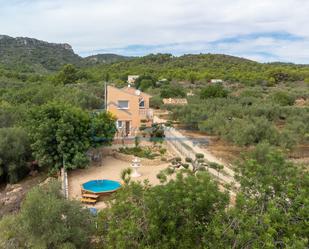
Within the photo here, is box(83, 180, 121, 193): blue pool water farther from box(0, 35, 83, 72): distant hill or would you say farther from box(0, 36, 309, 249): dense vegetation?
box(0, 35, 83, 72): distant hill

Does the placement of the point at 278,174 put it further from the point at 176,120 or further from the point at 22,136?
the point at 176,120

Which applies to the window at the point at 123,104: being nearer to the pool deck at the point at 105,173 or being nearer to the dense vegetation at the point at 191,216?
the pool deck at the point at 105,173

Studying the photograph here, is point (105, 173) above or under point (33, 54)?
under

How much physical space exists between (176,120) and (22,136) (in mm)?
18447

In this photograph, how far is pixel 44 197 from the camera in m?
10.8

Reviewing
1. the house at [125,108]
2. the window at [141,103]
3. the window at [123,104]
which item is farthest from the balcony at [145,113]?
the window at [123,104]

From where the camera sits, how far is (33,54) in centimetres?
11294

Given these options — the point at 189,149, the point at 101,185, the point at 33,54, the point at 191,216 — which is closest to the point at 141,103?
the point at 189,149

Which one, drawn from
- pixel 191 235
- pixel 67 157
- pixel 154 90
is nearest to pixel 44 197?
pixel 191 235

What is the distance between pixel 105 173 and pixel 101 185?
2.35m

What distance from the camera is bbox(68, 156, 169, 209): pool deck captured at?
58.4 feet

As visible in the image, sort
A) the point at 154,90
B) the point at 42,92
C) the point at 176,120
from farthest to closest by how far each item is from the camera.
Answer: the point at 154,90, the point at 42,92, the point at 176,120

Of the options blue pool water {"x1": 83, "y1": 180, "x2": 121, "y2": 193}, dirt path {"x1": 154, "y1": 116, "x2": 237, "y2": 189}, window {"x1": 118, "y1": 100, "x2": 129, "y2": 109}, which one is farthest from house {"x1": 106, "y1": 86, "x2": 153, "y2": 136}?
blue pool water {"x1": 83, "y1": 180, "x2": 121, "y2": 193}

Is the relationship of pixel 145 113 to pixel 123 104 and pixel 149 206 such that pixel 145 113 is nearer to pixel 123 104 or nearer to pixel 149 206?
pixel 123 104
